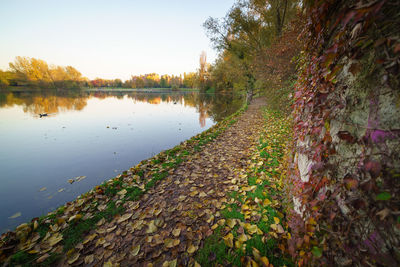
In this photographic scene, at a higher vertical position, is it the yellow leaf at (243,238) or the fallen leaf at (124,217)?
the yellow leaf at (243,238)

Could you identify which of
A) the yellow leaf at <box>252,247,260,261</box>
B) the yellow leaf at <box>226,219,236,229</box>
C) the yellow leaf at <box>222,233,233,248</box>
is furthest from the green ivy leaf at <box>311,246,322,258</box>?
the yellow leaf at <box>226,219,236,229</box>

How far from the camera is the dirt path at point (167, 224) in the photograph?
209 centimetres

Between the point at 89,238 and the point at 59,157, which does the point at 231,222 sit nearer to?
the point at 89,238

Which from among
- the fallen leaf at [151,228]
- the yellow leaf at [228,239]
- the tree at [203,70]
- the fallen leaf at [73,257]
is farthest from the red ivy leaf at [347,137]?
the tree at [203,70]

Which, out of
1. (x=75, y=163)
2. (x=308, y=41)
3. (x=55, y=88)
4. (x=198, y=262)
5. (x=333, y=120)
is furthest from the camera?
(x=55, y=88)

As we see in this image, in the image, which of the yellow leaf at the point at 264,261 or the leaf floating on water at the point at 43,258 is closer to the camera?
the yellow leaf at the point at 264,261

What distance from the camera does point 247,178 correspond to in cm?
363

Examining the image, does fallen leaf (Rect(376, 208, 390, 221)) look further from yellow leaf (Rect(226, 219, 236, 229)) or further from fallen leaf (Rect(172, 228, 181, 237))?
fallen leaf (Rect(172, 228, 181, 237))

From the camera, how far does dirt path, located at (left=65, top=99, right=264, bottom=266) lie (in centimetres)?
209

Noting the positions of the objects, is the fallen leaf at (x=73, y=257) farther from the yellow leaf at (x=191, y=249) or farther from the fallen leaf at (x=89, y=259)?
the yellow leaf at (x=191, y=249)

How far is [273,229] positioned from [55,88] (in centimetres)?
9317

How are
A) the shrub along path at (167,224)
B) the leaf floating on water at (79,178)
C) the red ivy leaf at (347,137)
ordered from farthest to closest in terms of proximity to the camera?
1. the leaf floating on water at (79,178)
2. the shrub along path at (167,224)
3. the red ivy leaf at (347,137)

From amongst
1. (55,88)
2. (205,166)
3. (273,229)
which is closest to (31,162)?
(205,166)

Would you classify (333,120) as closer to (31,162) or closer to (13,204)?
(13,204)
